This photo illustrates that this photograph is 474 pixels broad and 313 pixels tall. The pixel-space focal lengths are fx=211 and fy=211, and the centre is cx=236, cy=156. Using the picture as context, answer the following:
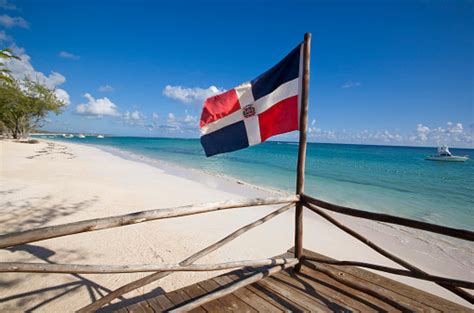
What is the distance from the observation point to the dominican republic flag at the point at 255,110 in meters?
3.10

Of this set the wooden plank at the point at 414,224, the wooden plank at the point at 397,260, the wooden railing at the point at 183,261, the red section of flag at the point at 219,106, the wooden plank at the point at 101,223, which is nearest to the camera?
the wooden plank at the point at 101,223

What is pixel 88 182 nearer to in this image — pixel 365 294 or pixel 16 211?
pixel 16 211

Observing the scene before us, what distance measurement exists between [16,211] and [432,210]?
1644 cm

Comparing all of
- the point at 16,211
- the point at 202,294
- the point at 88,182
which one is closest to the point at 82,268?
the point at 202,294

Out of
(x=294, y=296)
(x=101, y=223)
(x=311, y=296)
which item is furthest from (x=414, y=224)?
(x=101, y=223)

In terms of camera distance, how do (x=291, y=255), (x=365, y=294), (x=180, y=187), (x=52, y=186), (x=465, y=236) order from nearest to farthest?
(x=465, y=236)
(x=365, y=294)
(x=291, y=255)
(x=52, y=186)
(x=180, y=187)

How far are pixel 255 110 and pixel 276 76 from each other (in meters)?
0.59

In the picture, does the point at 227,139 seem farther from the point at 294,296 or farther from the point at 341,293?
the point at 341,293

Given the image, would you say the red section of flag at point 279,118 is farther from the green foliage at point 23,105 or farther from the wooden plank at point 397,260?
the green foliage at point 23,105

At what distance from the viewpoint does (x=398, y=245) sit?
251 inches

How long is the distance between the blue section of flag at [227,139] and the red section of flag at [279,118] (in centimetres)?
30

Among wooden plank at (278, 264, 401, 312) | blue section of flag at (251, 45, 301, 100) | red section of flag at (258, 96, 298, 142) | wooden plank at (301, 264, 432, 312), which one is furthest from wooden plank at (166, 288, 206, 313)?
blue section of flag at (251, 45, 301, 100)

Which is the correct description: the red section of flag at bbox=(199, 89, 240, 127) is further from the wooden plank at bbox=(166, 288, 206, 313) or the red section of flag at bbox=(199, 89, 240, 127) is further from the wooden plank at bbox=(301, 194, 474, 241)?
the wooden plank at bbox=(166, 288, 206, 313)

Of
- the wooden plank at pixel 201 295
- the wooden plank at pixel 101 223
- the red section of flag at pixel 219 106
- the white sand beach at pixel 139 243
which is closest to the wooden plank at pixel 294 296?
the wooden plank at pixel 201 295
